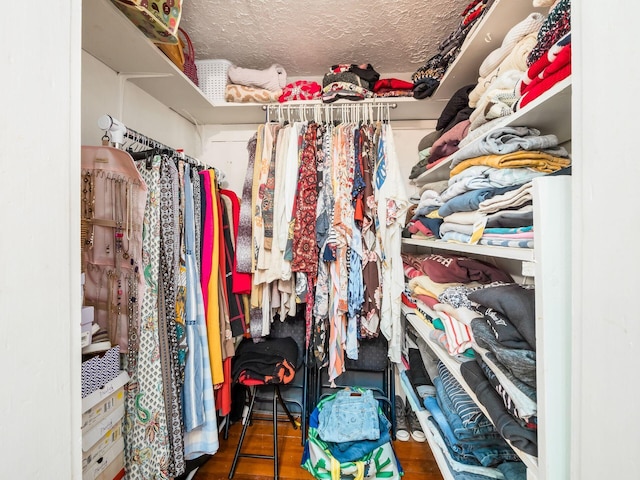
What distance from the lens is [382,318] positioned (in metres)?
1.47

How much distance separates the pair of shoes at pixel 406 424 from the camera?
5.35ft

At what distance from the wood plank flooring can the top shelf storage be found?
6.33ft

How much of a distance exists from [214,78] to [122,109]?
0.58m

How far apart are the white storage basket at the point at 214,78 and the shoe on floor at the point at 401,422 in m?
2.21

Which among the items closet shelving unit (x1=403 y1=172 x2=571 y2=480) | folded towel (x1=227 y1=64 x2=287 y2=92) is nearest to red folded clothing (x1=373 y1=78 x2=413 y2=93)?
folded towel (x1=227 y1=64 x2=287 y2=92)

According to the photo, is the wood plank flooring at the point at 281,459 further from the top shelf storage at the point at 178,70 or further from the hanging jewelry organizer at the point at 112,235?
the top shelf storage at the point at 178,70

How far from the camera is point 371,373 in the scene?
5.92 ft

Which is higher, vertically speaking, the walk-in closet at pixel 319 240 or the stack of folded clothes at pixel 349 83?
the stack of folded clothes at pixel 349 83

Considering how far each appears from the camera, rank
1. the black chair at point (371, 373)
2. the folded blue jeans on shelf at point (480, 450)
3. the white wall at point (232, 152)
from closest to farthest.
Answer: the folded blue jeans on shelf at point (480, 450) → the black chair at point (371, 373) → the white wall at point (232, 152)

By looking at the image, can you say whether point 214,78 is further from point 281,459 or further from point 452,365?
point 281,459
